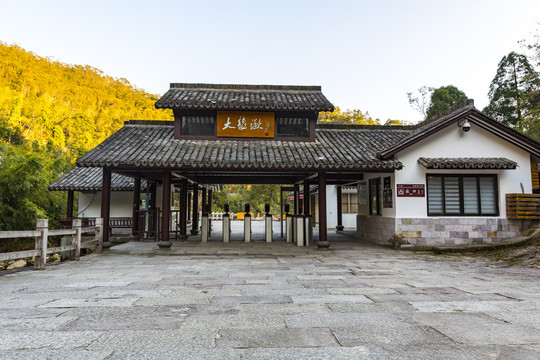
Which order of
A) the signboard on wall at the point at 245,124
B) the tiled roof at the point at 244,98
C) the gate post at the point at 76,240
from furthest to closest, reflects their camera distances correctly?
the signboard on wall at the point at 245,124 < the tiled roof at the point at 244,98 < the gate post at the point at 76,240

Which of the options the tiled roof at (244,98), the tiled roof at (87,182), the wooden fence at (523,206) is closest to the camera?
the wooden fence at (523,206)

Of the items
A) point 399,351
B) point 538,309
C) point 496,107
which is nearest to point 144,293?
point 399,351

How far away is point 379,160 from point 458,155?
2821 mm

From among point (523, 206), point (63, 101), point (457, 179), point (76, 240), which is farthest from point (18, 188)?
point (63, 101)

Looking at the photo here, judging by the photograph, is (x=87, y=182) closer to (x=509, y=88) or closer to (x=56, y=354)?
(x=56, y=354)

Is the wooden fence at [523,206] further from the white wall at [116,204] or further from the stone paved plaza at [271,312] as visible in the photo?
the white wall at [116,204]

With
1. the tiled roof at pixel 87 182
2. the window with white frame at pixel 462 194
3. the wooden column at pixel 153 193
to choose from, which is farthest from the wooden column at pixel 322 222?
the tiled roof at pixel 87 182

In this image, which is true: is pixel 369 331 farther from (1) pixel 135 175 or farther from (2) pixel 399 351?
(1) pixel 135 175

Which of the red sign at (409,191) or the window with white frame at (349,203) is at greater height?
the red sign at (409,191)

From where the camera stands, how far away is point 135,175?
12.8 m

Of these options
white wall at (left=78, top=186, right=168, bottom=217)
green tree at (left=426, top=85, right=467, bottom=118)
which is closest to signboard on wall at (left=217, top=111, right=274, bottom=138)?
white wall at (left=78, top=186, right=168, bottom=217)

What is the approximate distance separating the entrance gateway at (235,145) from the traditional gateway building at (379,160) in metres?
0.04

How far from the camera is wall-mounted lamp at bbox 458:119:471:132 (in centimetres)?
1081

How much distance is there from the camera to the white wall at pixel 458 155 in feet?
35.1
